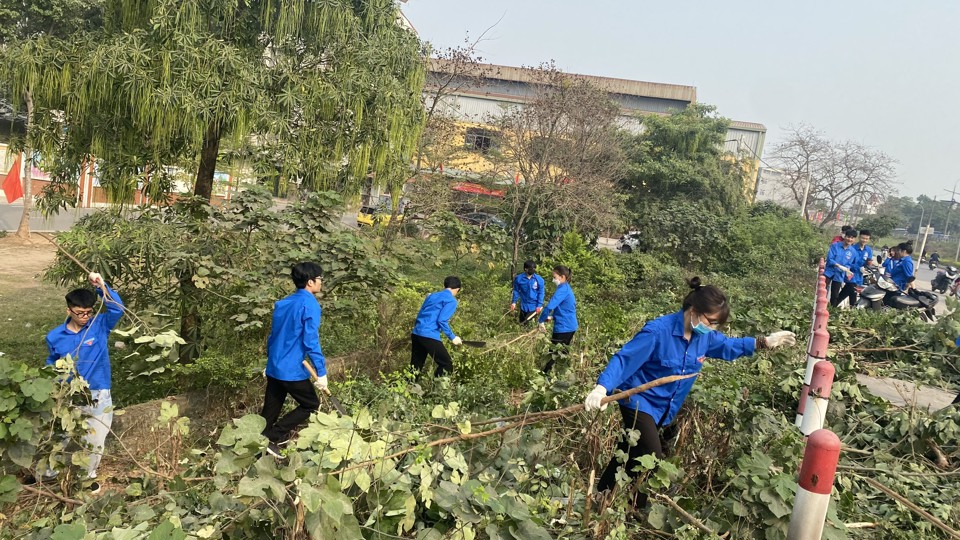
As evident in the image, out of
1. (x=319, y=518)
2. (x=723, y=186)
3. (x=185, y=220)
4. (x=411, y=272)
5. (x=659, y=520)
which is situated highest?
(x=723, y=186)

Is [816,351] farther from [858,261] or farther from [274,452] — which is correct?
[858,261]

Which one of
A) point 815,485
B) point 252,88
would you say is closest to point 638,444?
point 815,485

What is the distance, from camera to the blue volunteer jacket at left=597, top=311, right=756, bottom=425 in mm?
3055

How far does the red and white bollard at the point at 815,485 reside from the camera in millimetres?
2111

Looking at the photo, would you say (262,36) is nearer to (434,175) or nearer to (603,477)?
(603,477)

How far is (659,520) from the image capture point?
8.55ft

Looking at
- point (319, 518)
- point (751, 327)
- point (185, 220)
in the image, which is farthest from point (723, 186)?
point (319, 518)

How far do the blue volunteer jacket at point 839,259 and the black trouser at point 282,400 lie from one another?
7431 millimetres

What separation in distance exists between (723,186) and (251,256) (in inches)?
599

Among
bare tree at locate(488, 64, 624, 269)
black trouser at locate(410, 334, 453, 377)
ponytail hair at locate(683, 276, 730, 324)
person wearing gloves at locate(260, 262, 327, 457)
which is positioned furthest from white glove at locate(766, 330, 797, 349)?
bare tree at locate(488, 64, 624, 269)

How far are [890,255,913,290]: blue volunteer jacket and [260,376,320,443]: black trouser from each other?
8816 millimetres

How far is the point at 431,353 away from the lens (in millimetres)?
5570

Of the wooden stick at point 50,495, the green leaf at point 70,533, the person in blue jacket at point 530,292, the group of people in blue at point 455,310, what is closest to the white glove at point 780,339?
the group of people in blue at point 455,310

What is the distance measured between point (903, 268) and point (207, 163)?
9.39 metres
